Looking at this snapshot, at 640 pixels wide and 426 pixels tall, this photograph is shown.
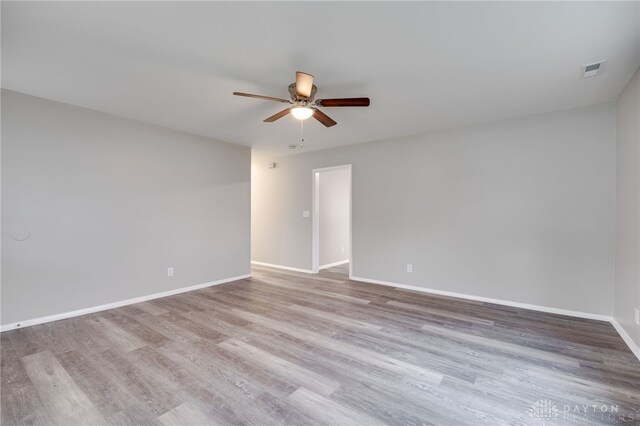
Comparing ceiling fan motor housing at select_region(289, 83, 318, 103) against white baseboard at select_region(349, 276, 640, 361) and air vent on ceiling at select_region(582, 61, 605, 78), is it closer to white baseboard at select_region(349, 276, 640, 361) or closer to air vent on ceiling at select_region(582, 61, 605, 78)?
air vent on ceiling at select_region(582, 61, 605, 78)

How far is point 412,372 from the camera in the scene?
214cm

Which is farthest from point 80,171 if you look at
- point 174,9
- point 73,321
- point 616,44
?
point 616,44

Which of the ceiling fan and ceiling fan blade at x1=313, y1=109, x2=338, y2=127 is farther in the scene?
ceiling fan blade at x1=313, y1=109, x2=338, y2=127

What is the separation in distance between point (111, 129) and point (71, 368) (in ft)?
9.32

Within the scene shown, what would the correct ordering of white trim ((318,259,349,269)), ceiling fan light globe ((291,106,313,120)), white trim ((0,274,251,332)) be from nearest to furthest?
ceiling fan light globe ((291,106,313,120)) < white trim ((0,274,251,332)) < white trim ((318,259,349,269))

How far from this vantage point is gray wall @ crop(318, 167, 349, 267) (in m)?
6.27

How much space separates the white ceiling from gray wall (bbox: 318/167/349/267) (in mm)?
3074

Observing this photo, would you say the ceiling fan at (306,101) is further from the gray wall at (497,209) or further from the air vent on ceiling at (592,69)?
the gray wall at (497,209)

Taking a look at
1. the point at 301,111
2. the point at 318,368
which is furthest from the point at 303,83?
the point at 318,368

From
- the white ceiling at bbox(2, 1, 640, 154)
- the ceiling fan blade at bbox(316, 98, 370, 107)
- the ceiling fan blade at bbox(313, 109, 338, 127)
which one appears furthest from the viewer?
the ceiling fan blade at bbox(313, 109, 338, 127)

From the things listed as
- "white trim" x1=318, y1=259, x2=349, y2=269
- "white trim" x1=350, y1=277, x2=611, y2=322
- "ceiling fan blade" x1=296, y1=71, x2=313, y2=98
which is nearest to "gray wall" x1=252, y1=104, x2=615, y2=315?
"white trim" x1=350, y1=277, x2=611, y2=322

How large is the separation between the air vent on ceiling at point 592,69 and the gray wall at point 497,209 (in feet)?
3.26

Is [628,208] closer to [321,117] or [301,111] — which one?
[321,117]

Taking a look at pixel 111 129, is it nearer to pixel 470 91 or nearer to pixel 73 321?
pixel 73 321
